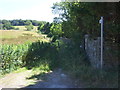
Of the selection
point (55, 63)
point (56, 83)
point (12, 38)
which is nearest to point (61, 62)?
point (55, 63)

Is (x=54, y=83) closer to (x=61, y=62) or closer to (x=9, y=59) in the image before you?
(x=61, y=62)

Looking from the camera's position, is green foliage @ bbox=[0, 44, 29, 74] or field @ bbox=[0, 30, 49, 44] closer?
green foliage @ bbox=[0, 44, 29, 74]

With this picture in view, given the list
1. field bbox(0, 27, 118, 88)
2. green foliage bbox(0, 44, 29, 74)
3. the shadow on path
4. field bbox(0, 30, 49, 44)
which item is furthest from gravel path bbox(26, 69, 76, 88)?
field bbox(0, 30, 49, 44)

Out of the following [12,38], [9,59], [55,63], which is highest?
[12,38]

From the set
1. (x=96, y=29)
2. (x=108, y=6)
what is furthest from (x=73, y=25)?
(x=108, y=6)

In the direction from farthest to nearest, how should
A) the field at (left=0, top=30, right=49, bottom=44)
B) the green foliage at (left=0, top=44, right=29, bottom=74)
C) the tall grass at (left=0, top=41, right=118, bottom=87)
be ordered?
the field at (left=0, top=30, right=49, bottom=44)
the green foliage at (left=0, top=44, right=29, bottom=74)
the tall grass at (left=0, top=41, right=118, bottom=87)

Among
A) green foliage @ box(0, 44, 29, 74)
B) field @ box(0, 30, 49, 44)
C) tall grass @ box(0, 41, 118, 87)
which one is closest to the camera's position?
tall grass @ box(0, 41, 118, 87)

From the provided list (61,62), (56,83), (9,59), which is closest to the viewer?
(56,83)

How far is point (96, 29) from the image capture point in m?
7.72

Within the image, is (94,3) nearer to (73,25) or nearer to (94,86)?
(94,86)

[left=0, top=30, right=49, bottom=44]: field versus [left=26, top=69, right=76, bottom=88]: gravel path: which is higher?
[left=0, top=30, right=49, bottom=44]: field

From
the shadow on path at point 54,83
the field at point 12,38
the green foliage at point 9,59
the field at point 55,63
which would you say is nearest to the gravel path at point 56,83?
the shadow on path at point 54,83

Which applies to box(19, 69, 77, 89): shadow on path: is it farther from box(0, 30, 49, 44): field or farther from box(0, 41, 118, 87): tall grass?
box(0, 30, 49, 44): field

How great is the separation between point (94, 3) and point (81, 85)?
3.12 m
